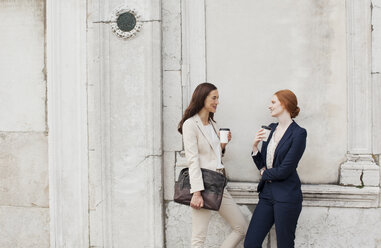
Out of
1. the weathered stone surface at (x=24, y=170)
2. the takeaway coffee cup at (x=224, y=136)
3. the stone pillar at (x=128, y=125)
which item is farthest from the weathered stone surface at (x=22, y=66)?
the takeaway coffee cup at (x=224, y=136)

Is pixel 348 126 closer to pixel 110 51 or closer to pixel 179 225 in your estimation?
pixel 179 225

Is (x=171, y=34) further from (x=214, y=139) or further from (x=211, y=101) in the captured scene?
(x=214, y=139)

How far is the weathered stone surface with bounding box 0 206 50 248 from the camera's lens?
13.5 ft

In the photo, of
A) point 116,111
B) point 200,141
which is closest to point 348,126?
point 200,141

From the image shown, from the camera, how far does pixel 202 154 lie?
329 centimetres

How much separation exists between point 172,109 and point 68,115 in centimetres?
112

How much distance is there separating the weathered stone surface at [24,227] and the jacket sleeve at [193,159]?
6.24 feet

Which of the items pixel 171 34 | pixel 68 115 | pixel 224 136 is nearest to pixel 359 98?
pixel 224 136

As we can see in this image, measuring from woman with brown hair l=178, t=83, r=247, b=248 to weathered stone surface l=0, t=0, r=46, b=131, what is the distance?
181 centimetres

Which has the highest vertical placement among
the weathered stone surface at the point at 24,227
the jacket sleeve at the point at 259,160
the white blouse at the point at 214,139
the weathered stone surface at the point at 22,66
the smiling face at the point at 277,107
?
the weathered stone surface at the point at 22,66

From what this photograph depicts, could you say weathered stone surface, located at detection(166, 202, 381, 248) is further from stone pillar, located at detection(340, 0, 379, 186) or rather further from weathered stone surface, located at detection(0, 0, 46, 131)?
weathered stone surface, located at detection(0, 0, 46, 131)

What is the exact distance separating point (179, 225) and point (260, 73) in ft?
5.74

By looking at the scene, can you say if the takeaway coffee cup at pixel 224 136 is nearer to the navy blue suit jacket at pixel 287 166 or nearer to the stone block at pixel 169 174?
the navy blue suit jacket at pixel 287 166

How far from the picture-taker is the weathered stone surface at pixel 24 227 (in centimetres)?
412
